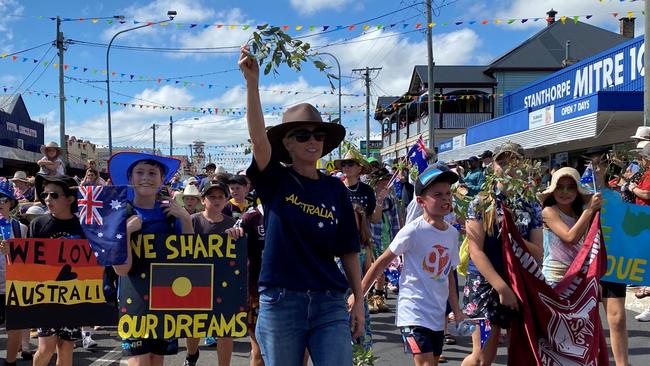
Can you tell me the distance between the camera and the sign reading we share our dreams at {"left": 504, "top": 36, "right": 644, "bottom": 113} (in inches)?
658

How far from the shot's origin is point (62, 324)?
4500 mm

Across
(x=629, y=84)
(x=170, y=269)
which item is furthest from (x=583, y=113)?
(x=170, y=269)

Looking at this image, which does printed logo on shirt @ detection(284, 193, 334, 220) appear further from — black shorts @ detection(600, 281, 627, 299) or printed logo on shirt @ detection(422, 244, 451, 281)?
black shorts @ detection(600, 281, 627, 299)

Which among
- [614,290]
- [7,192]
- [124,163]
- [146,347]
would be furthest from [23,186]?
[614,290]

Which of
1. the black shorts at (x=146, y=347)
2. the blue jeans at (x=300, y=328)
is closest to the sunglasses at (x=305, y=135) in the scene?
the blue jeans at (x=300, y=328)

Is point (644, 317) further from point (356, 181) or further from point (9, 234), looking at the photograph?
point (9, 234)

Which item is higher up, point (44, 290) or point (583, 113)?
point (583, 113)

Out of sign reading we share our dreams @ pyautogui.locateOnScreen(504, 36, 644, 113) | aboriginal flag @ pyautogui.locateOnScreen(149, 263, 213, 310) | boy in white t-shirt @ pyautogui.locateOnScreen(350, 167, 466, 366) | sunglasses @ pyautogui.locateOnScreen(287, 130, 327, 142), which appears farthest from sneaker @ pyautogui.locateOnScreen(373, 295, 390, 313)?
sign reading we share our dreams @ pyautogui.locateOnScreen(504, 36, 644, 113)

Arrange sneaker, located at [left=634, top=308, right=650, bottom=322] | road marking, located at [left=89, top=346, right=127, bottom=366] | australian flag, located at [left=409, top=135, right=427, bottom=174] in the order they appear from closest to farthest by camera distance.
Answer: road marking, located at [left=89, top=346, right=127, bottom=366] → sneaker, located at [left=634, top=308, right=650, bottom=322] → australian flag, located at [left=409, top=135, right=427, bottom=174]

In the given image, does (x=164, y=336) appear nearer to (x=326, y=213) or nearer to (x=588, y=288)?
(x=326, y=213)

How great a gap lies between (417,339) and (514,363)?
24.0 inches

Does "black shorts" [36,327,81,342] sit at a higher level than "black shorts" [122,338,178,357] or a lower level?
lower

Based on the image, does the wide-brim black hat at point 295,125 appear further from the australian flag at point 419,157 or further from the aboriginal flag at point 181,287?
the australian flag at point 419,157

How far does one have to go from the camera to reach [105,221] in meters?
3.69
